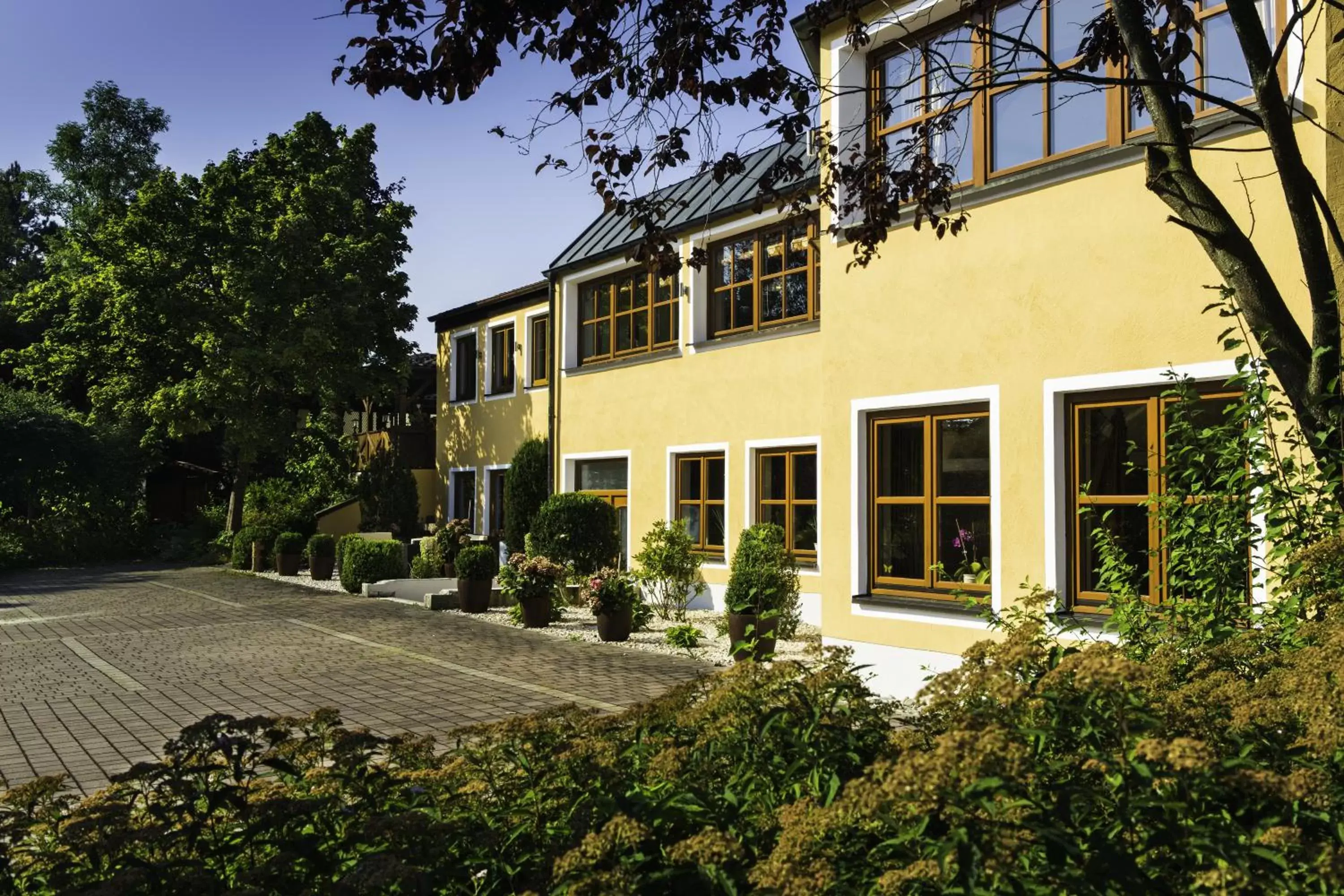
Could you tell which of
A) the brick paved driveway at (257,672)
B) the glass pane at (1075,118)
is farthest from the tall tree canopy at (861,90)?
A: the brick paved driveway at (257,672)

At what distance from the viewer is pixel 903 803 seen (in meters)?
2.50

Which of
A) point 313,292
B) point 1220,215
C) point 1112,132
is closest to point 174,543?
point 313,292

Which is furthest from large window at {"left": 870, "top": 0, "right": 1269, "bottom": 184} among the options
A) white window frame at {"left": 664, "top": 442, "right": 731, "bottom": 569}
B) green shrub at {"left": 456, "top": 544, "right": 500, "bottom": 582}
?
green shrub at {"left": 456, "top": 544, "right": 500, "bottom": 582}

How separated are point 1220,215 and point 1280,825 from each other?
→ 3.03 m

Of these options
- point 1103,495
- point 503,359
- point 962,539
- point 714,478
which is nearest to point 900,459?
point 962,539

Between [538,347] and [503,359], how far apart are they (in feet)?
5.90

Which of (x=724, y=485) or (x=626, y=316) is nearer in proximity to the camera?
(x=724, y=485)

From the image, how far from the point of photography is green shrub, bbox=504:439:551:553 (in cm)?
2203

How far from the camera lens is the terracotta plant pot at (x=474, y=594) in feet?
58.4

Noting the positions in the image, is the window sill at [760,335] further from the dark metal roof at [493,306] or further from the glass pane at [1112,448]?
the glass pane at [1112,448]

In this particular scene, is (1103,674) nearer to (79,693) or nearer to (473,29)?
(473,29)

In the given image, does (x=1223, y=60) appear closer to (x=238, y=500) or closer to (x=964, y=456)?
(x=964, y=456)

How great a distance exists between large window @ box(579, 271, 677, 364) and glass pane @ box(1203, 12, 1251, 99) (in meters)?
10.5

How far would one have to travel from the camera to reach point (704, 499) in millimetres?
17859
